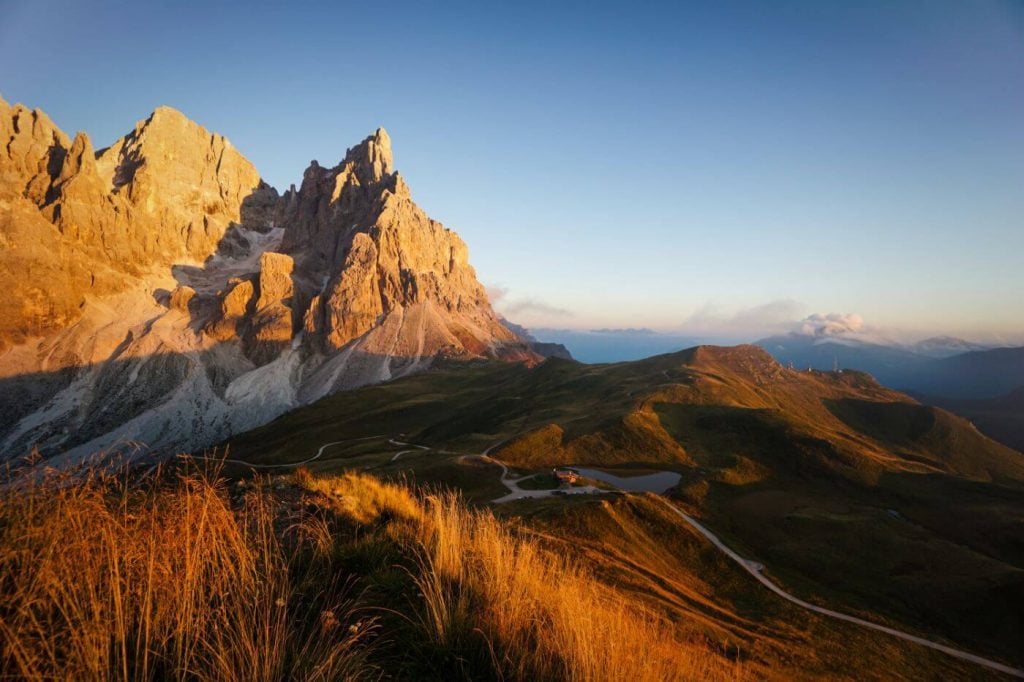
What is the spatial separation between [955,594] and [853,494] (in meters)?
23.5

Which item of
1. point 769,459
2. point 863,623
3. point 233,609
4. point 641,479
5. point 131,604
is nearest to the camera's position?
point 131,604

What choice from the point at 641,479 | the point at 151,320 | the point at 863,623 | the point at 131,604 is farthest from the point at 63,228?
the point at 863,623

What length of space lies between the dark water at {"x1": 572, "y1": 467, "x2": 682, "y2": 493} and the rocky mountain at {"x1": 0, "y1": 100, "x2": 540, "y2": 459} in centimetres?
11421

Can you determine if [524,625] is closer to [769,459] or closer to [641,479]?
[641,479]

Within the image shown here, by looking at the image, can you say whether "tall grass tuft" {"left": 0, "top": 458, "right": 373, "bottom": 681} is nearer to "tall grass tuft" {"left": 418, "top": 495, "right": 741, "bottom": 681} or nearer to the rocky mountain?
"tall grass tuft" {"left": 418, "top": 495, "right": 741, "bottom": 681}

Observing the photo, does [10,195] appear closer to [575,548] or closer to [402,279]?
[402,279]

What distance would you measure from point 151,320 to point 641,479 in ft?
572

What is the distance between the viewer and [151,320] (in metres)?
161

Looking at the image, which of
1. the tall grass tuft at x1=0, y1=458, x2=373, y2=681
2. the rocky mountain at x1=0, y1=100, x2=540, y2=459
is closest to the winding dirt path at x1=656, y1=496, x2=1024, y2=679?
the tall grass tuft at x1=0, y1=458, x2=373, y2=681

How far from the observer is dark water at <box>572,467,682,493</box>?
5619 cm

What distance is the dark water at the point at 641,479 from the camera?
56188 mm

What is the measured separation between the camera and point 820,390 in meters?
128

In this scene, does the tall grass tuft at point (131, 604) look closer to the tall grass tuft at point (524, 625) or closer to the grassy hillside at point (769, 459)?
the tall grass tuft at point (524, 625)

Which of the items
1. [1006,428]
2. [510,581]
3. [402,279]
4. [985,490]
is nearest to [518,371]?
[402,279]
